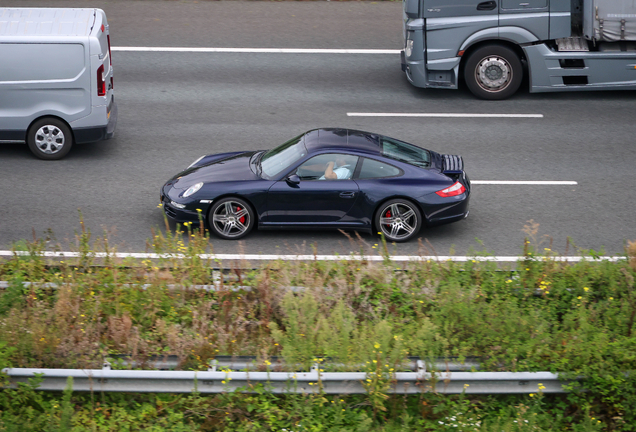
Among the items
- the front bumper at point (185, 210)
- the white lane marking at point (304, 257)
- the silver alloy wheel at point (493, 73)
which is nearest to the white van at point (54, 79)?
the front bumper at point (185, 210)

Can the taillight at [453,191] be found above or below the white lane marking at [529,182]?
above

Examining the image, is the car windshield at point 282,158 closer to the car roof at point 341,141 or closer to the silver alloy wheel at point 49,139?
the car roof at point 341,141

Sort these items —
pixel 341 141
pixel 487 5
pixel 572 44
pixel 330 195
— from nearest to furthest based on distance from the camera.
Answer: pixel 330 195, pixel 341 141, pixel 487 5, pixel 572 44

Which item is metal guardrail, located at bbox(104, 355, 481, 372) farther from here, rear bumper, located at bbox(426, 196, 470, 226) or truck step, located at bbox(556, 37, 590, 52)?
truck step, located at bbox(556, 37, 590, 52)

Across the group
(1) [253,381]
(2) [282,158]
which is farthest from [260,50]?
(1) [253,381]

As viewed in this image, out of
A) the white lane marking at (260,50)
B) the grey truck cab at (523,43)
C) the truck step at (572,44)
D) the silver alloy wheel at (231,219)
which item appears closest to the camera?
the silver alloy wheel at (231,219)

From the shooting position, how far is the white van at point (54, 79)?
11062 mm

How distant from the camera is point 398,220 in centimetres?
940

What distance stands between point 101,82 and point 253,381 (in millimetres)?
7087

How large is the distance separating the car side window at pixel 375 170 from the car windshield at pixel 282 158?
0.81m

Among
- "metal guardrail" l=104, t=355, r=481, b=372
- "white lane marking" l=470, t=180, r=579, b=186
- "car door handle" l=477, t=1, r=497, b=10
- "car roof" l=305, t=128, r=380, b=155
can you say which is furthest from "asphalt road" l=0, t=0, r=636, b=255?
"metal guardrail" l=104, t=355, r=481, b=372

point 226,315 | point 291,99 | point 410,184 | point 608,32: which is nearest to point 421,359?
point 226,315

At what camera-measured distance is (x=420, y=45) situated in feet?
46.2

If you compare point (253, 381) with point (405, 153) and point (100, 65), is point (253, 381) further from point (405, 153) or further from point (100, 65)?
point (100, 65)
